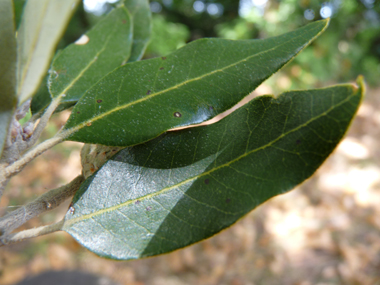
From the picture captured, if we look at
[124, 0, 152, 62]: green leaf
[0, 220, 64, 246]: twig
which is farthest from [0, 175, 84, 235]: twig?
[124, 0, 152, 62]: green leaf

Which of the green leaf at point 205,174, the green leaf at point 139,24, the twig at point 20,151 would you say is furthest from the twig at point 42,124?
the green leaf at point 139,24

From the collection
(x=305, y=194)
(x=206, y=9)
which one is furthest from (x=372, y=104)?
(x=206, y=9)

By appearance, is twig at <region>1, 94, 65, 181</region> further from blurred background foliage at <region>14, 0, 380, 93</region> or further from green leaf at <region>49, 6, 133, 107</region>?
blurred background foliage at <region>14, 0, 380, 93</region>

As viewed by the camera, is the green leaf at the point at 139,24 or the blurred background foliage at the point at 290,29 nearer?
the green leaf at the point at 139,24

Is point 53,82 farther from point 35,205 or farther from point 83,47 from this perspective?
point 35,205

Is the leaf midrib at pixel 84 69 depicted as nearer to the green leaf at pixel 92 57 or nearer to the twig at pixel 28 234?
the green leaf at pixel 92 57
